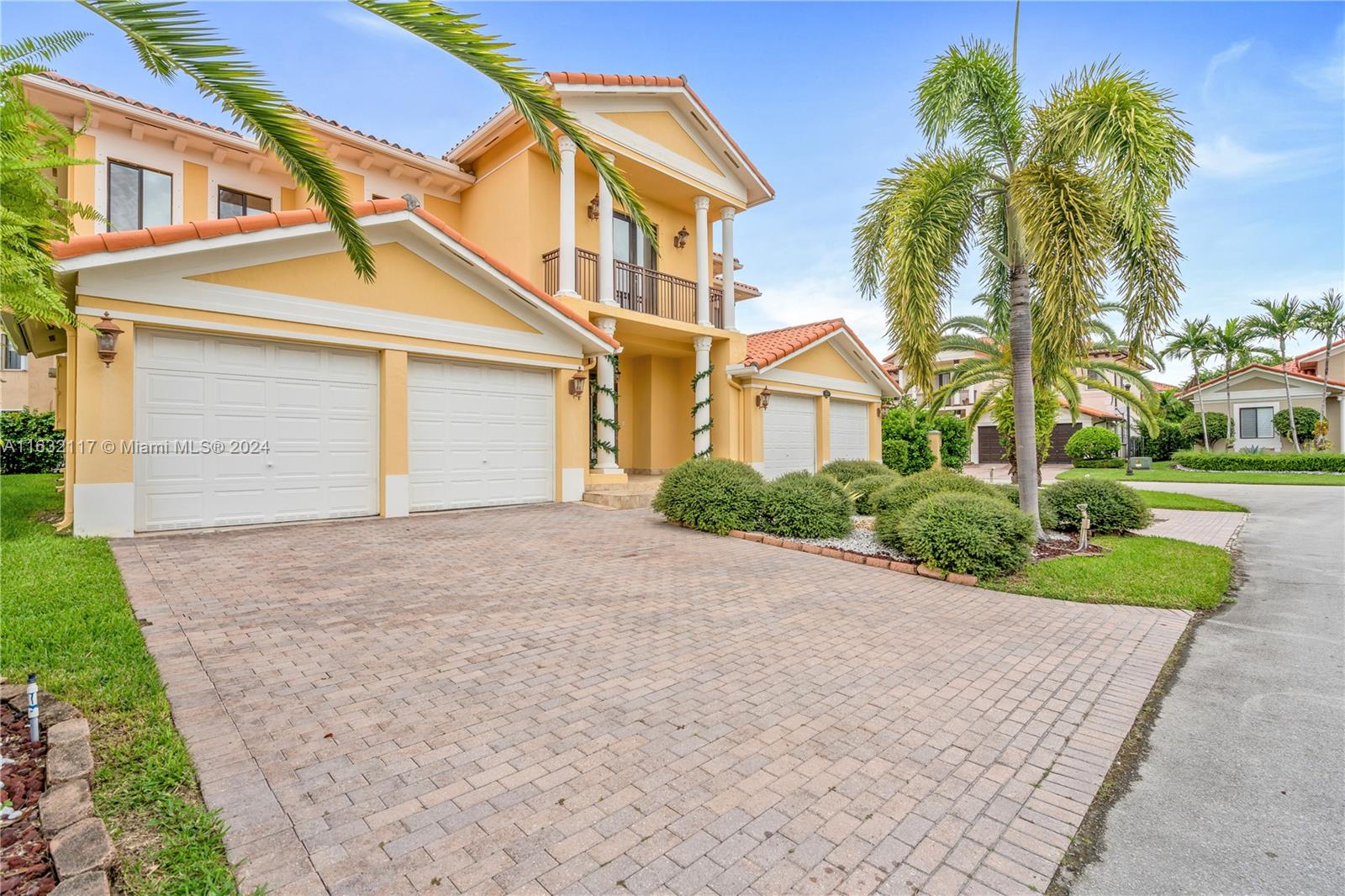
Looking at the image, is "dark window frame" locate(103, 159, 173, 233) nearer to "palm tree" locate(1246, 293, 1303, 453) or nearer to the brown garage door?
the brown garage door

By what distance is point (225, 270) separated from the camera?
8.73m

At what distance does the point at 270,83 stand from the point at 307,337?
23.4 feet

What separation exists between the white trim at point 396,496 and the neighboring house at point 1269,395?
39894 mm

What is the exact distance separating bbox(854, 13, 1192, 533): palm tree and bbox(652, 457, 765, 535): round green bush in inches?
125

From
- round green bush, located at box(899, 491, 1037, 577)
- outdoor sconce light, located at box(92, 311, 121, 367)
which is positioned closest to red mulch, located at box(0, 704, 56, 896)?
outdoor sconce light, located at box(92, 311, 121, 367)

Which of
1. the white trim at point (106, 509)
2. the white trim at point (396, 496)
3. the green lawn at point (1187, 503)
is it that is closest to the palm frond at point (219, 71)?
the white trim at point (106, 509)

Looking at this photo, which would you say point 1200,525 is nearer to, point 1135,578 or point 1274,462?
point 1135,578

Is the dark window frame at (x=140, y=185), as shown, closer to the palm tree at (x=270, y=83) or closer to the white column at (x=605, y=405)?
the white column at (x=605, y=405)

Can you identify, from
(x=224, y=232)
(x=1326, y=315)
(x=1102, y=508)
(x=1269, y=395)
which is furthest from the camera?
(x=1269, y=395)

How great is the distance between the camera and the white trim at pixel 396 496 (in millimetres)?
10070

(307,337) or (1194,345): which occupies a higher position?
(1194,345)

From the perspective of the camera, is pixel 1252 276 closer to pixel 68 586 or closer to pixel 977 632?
pixel 977 632

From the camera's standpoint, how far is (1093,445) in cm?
3353

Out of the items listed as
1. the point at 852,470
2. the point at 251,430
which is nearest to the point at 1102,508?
the point at 852,470
